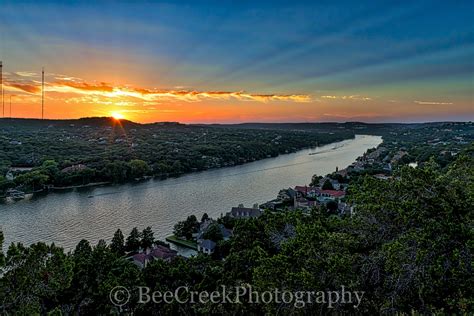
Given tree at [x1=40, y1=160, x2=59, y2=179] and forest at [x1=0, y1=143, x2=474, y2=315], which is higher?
forest at [x1=0, y1=143, x2=474, y2=315]

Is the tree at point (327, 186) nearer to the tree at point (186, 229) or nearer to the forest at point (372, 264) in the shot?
the tree at point (186, 229)

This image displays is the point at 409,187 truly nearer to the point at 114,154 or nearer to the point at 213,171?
the point at 213,171

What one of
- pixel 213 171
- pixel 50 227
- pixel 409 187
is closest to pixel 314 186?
pixel 213 171

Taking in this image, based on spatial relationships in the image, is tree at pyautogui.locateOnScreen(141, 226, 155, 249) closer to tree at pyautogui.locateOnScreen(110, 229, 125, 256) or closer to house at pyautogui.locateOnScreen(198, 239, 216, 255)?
tree at pyautogui.locateOnScreen(110, 229, 125, 256)

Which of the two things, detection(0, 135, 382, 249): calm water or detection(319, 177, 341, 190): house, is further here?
detection(319, 177, 341, 190): house

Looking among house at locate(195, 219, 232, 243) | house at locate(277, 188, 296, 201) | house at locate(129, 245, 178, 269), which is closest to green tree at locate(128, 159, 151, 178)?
house at locate(277, 188, 296, 201)

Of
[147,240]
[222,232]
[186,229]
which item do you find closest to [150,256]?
[147,240]
